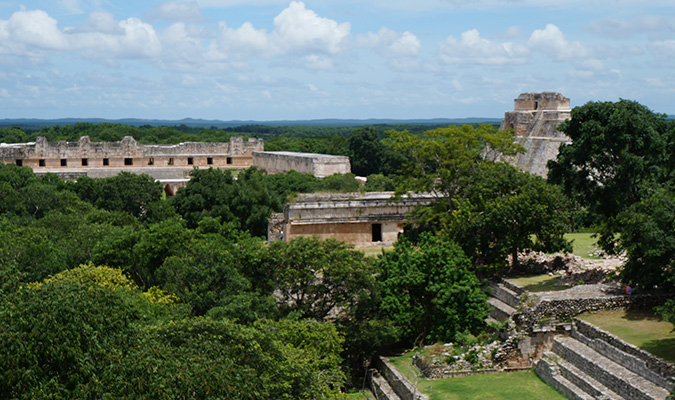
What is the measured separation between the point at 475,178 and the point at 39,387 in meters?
12.6

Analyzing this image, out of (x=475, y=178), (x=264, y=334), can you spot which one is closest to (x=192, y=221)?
(x=475, y=178)

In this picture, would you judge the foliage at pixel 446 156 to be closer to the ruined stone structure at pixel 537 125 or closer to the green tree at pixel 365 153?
the ruined stone structure at pixel 537 125

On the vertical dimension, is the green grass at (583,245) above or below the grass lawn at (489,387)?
above

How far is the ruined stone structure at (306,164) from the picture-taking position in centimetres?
3956

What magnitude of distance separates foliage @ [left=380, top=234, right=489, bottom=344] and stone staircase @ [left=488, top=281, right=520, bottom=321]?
311mm

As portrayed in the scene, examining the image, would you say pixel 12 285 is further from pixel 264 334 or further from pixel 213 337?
pixel 264 334

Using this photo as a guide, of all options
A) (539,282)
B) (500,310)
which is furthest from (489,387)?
(539,282)

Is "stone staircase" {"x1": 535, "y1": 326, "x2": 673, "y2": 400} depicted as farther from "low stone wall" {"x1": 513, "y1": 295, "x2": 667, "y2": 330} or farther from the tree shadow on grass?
the tree shadow on grass

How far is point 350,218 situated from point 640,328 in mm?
9389

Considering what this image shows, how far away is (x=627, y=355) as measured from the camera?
1198 centimetres

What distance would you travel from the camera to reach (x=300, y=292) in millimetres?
16531

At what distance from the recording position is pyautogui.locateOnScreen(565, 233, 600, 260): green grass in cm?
1758

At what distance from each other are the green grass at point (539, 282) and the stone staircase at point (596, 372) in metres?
1.81

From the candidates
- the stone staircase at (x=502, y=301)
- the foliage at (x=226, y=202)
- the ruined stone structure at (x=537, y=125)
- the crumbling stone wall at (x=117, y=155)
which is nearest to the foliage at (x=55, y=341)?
the stone staircase at (x=502, y=301)
